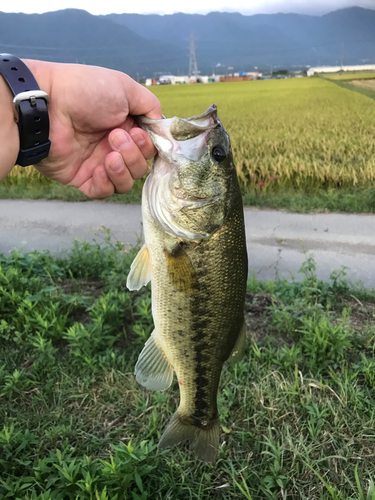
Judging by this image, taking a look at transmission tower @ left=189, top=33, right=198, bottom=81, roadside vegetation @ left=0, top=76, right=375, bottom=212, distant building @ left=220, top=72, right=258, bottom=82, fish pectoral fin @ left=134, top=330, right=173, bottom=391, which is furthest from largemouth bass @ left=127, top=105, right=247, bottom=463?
distant building @ left=220, top=72, right=258, bottom=82

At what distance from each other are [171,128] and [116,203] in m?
5.16

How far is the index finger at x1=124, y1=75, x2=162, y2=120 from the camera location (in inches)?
59.1

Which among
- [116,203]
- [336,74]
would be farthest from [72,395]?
[336,74]

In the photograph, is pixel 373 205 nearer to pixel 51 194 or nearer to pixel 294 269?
pixel 294 269

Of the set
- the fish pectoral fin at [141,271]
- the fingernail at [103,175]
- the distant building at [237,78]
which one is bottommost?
the fish pectoral fin at [141,271]

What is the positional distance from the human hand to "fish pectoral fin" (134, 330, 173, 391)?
0.73m

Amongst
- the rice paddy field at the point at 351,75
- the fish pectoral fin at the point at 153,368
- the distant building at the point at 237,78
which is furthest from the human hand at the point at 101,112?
the distant building at the point at 237,78

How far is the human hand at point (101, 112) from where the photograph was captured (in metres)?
1.45

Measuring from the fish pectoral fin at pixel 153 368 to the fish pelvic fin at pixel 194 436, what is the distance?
169 mm

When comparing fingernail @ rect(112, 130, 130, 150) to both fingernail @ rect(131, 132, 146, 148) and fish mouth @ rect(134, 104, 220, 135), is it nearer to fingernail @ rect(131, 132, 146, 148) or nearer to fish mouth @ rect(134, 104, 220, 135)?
→ fingernail @ rect(131, 132, 146, 148)

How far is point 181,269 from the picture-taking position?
119 centimetres

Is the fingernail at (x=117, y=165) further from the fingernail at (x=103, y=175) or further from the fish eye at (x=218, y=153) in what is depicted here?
the fish eye at (x=218, y=153)

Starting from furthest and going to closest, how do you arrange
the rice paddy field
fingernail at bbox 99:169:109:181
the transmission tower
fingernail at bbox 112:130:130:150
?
the rice paddy field
the transmission tower
fingernail at bbox 99:169:109:181
fingernail at bbox 112:130:130:150

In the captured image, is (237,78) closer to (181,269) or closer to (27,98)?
(27,98)
